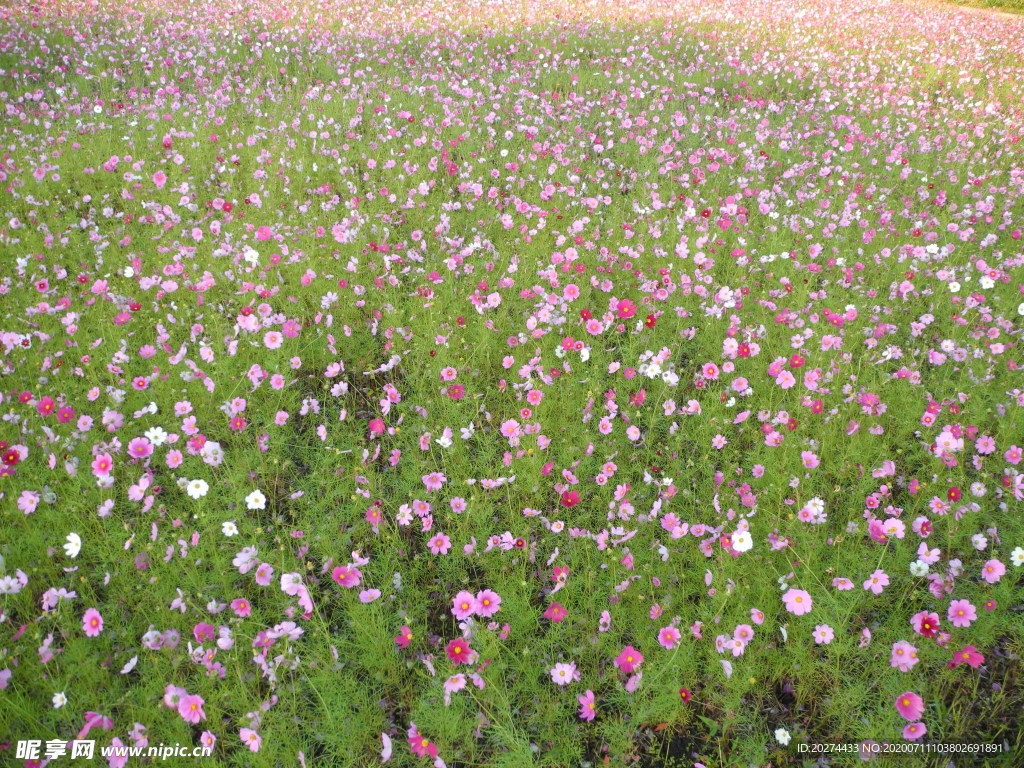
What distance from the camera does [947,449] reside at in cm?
285

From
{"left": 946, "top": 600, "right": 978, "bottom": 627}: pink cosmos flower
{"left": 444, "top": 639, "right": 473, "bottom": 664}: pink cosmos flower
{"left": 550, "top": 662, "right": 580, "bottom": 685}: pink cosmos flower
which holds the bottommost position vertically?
{"left": 550, "top": 662, "right": 580, "bottom": 685}: pink cosmos flower

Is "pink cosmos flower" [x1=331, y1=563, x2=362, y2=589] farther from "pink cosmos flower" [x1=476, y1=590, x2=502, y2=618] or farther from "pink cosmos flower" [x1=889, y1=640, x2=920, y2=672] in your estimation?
"pink cosmos flower" [x1=889, y1=640, x2=920, y2=672]

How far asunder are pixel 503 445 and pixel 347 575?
1.09m

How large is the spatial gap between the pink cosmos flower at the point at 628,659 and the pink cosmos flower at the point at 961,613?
1144 mm

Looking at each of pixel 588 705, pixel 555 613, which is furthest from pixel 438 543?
pixel 588 705

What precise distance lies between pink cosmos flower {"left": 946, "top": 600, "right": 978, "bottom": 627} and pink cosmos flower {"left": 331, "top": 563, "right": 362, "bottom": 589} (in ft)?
7.32

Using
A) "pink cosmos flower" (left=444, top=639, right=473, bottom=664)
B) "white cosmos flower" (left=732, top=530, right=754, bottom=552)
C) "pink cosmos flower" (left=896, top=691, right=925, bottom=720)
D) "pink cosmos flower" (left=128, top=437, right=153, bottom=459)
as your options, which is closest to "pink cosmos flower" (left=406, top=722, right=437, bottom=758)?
"pink cosmos flower" (left=444, top=639, right=473, bottom=664)

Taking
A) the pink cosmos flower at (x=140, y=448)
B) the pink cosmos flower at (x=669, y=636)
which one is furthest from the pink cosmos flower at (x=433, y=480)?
the pink cosmos flower at (x=140, y=448)

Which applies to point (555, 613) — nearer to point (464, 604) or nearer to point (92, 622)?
point (464, 604)

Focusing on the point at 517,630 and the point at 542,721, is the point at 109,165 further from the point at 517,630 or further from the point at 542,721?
the point at 542,721

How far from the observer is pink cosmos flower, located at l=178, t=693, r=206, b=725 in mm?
1967

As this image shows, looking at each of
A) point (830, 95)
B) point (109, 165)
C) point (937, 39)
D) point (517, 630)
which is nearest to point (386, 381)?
point (517, 630)

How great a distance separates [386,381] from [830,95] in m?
7.64

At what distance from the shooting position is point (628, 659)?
7.29 ft
